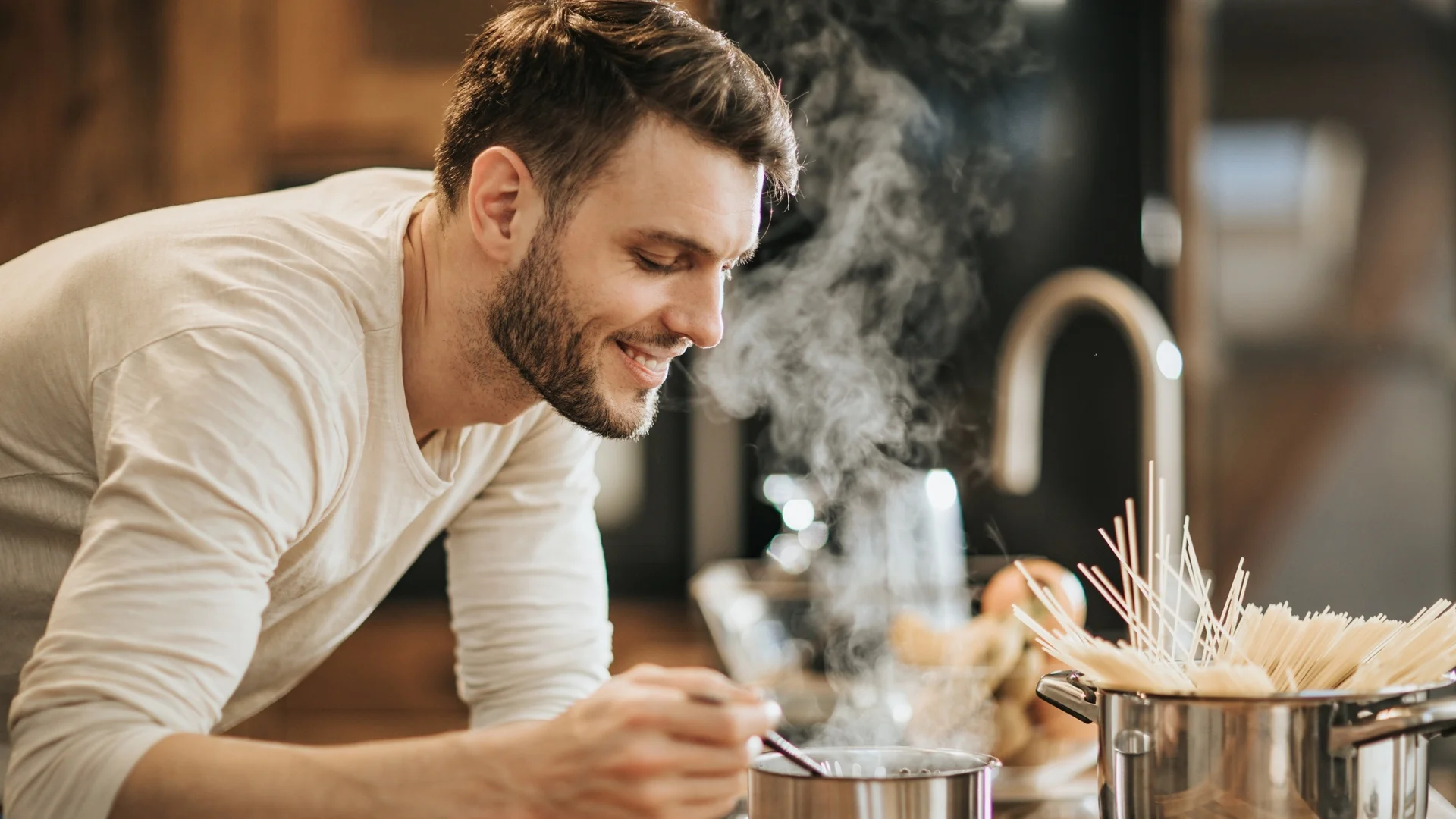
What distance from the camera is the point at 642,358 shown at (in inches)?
46.2

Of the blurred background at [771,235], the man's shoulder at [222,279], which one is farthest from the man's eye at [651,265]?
the blurred background at [771,235]

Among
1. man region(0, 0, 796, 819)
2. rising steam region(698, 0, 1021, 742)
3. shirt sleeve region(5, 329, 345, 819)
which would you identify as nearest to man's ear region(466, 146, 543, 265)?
man region(0, 0, 796, 819)

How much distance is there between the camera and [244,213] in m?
1.10

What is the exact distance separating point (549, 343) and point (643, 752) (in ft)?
1.57

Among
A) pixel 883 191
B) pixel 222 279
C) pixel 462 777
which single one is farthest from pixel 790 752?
pixel 883 191

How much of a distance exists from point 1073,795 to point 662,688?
452mm

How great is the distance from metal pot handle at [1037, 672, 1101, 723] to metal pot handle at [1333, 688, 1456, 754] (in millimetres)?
154

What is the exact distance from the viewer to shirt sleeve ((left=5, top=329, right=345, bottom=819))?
0.83m

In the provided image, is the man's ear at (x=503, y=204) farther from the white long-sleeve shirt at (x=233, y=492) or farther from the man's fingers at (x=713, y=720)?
A: the man's fingers at (x=713, y=720)

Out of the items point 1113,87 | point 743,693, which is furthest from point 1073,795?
point 1113,87

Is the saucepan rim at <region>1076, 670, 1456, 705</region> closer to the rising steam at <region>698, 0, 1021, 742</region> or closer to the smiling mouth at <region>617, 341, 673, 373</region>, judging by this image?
the smiling mouth at <region>617, 341, 673, 373</region>

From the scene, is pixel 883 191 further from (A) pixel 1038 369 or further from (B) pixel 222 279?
(B) pixel 222 279

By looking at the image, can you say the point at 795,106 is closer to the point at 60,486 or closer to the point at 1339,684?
the point at 60,486

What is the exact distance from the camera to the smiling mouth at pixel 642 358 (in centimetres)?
117
